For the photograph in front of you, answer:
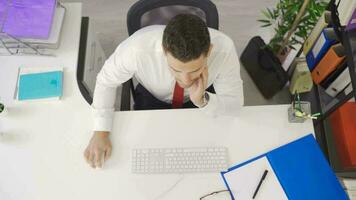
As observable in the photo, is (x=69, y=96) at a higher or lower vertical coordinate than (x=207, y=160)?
higher

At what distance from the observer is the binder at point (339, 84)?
1.52m

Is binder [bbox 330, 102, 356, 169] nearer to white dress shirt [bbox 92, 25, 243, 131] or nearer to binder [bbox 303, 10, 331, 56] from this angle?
binder [bbox 303, 10, 331, 56]

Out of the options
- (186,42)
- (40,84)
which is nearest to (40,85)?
(40,84)

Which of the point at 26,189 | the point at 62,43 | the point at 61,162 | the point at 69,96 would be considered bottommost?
the point at 26,189

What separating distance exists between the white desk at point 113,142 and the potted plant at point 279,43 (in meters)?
0.69

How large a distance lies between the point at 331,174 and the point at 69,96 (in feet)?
3.93

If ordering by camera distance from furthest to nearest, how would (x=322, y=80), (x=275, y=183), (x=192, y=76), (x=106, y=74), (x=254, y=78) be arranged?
(x=254, y=78), (x=322, y=80), (x=106, y=74), (x=275, y=183), (x=192, y=76)

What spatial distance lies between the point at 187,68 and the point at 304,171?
2.15ft

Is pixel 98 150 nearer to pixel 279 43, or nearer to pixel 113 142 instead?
pixel 113 142

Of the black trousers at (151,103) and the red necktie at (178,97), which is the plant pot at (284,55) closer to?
the black trousers at (151,103)

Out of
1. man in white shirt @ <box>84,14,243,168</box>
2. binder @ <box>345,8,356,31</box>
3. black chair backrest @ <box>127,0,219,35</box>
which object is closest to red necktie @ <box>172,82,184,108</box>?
man in white shirt @ <box>84,14,243,168</box>

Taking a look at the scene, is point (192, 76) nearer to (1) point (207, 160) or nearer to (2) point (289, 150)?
(1) point (207, 160)

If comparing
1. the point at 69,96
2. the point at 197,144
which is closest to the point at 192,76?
the point at 197,144

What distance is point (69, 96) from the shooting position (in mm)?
1410
